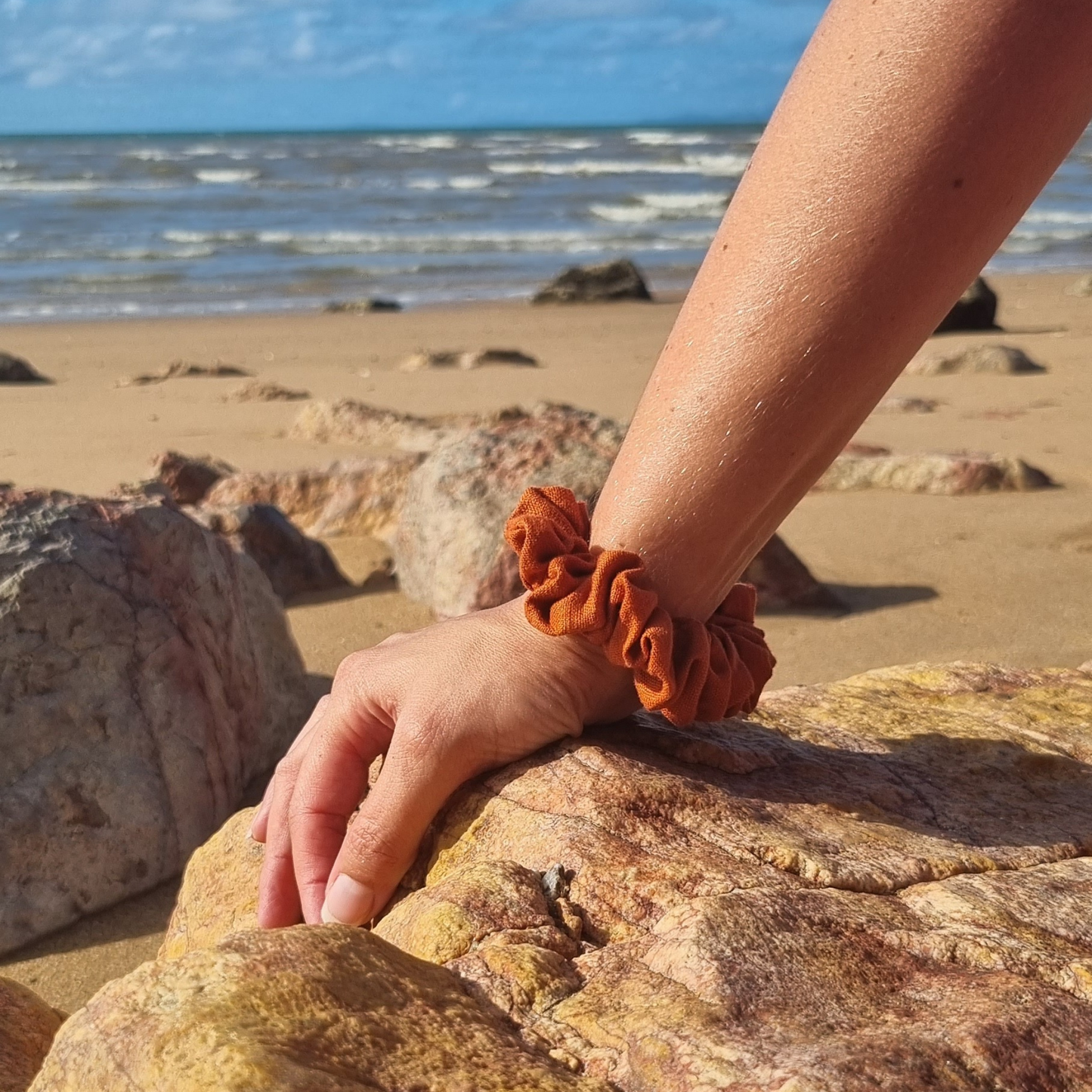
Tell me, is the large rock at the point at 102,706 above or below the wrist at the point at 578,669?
below

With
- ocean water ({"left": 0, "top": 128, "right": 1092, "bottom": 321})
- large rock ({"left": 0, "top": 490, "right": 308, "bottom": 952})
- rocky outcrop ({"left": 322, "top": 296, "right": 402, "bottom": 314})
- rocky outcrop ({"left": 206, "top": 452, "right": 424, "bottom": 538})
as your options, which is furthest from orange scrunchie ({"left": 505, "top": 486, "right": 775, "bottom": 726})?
ocean water ({"left": 0, "top": 128, "right": 1092, "bottom": 321})

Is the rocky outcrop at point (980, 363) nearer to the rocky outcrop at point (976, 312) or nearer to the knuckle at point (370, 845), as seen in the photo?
the rocky outcrop at point (976, 312)

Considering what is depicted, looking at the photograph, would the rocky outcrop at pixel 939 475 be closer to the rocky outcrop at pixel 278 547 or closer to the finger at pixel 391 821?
the rocky outcrop at pixel 278 547

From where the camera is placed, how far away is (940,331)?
41.3 ft

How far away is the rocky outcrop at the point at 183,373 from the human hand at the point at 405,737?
7923 millimetres

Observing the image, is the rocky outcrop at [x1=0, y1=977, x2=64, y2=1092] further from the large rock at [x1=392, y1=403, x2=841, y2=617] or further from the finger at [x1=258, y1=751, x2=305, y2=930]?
the large rock at [x1=392, y1=403, x2=841, y2=617]

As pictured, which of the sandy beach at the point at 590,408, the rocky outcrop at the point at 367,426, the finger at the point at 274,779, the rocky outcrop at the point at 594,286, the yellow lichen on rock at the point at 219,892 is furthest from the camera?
the rocky outcrop at the point at 594,286

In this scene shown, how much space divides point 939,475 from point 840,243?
4.39 metres

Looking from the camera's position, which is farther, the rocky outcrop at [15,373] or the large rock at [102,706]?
the rocky outcrop at [15,373]

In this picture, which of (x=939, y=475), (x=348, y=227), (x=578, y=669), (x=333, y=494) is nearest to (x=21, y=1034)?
(x=578, y=669)

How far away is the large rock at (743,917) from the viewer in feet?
3.97

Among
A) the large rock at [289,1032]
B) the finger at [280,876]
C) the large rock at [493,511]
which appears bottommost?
the large rock at [493,511]

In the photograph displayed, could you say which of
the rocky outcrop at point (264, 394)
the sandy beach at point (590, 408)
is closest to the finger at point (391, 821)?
the sandy beach at point (590, 408)

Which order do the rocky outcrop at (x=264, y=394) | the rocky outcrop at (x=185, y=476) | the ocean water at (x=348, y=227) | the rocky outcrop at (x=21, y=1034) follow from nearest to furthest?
1. the rocky outcrop at (x=21, y=1034)
2. the rocky outcrop at (x=185, y=476)
3. the rocky outcrop at (x=264, y=394)
4. the ocean water at (x=348, y=227)
